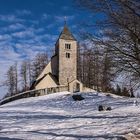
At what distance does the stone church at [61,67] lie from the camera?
3095 inches

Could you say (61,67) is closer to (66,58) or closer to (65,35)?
(66,58)

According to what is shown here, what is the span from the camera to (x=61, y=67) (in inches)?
3155

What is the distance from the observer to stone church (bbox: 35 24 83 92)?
78625 mm

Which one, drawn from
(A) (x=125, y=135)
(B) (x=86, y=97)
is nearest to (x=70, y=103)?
(B) (x=86, y=97)

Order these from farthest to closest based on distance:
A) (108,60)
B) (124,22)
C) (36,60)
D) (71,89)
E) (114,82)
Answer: (36,60) < (71,89) < (114,82) < (108,60) < (124,22)

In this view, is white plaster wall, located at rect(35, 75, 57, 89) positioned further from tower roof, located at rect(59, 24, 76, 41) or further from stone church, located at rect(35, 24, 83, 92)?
tower roof, located at rect(59, 24, 76, 41)

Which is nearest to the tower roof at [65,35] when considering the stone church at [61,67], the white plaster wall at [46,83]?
the stone church at [61,67]

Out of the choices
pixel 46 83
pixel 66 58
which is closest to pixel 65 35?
pixel 66 58

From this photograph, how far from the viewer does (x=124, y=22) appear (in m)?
16.2

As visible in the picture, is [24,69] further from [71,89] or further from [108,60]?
[108,60]

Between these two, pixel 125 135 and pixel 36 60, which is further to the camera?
pixel 36 60

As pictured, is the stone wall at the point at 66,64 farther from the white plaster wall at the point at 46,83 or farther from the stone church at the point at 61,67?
the white plaster wall at the point at 46,83

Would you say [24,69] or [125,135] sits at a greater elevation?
[24,69]

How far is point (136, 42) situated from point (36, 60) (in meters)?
72.5
